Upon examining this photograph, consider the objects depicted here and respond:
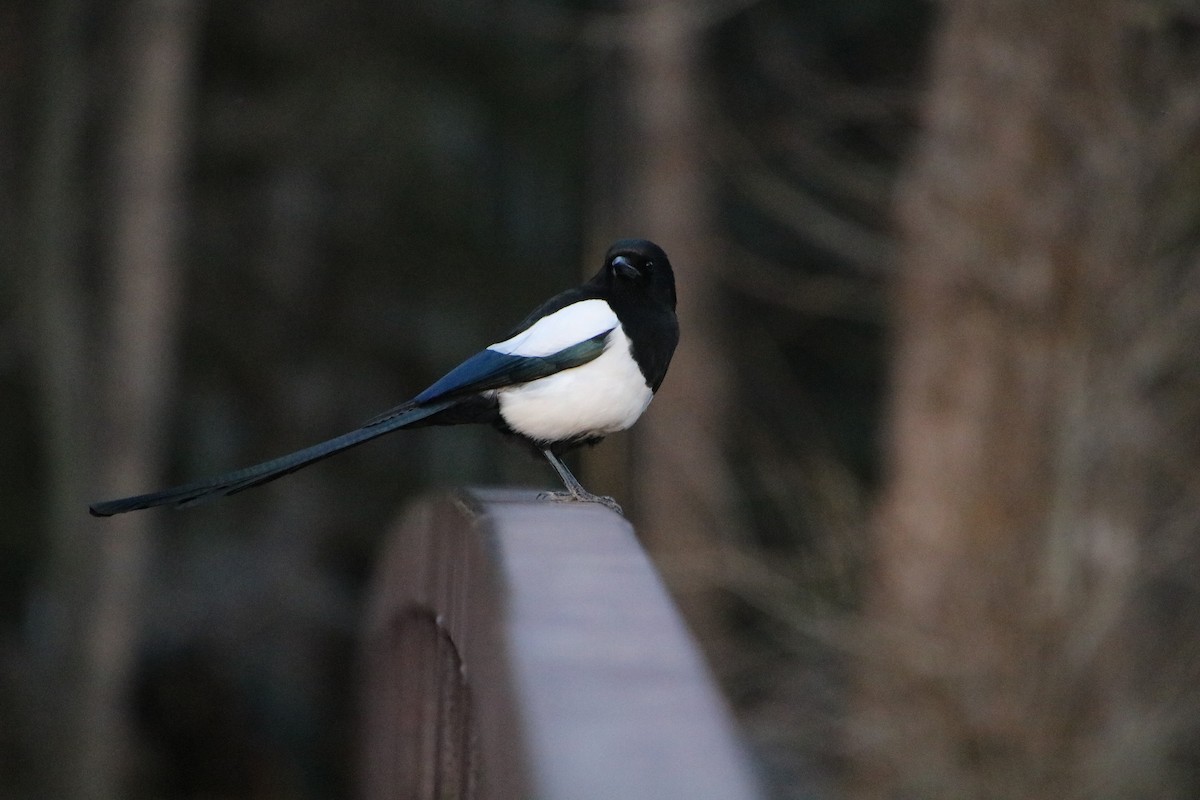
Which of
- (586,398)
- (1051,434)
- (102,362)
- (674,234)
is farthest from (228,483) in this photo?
(674,234)

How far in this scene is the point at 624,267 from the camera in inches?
101

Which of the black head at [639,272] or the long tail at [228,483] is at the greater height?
the black head at [639,272]

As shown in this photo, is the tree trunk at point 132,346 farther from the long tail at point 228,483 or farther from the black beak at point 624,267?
the long tail at point 228,483

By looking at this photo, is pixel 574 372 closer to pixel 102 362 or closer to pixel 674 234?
pixel 102 362

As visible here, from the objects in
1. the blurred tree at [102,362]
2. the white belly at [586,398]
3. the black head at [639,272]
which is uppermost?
the black head at [639,272]

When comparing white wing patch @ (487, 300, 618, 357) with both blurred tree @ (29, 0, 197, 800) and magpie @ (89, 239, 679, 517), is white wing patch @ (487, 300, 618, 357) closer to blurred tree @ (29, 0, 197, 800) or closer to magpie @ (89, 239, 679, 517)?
magpie @ (89, 239, 679, 517)

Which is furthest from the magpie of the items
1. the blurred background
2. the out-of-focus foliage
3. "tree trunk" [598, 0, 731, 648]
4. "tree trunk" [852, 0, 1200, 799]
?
"tree trunk" [598, 0, 731, 648]

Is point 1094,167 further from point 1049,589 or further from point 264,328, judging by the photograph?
point 264,328

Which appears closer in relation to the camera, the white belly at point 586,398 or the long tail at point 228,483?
the long tail at point 228,483

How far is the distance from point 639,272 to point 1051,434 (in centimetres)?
357

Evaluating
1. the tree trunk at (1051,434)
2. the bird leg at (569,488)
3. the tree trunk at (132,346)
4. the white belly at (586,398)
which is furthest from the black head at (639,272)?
the tree trunk at (132,346)

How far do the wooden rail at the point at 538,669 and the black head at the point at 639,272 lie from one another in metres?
0.62

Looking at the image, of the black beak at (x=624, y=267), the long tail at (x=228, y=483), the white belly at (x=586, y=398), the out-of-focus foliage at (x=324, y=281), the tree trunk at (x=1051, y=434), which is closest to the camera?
the long tail at (x=228, y=483)

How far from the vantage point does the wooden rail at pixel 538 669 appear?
1.10 metres
